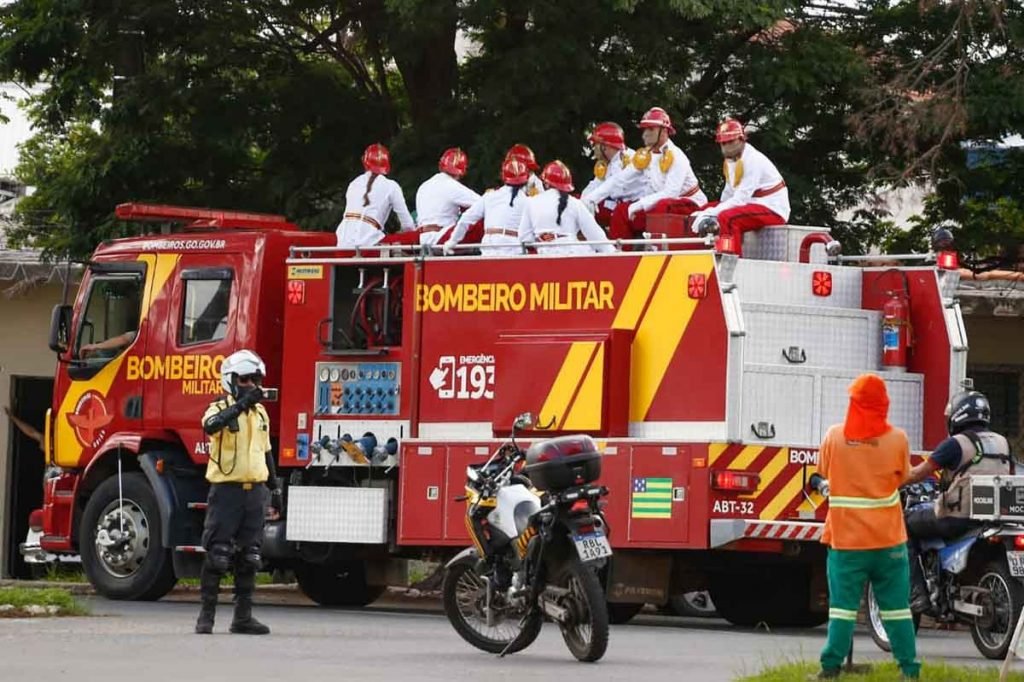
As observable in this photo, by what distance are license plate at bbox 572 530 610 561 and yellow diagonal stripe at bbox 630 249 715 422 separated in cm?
408

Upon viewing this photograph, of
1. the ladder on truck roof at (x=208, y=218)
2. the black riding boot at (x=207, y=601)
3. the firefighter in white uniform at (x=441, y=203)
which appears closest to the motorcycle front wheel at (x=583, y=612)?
the black riding boot at (x=207, y=601)

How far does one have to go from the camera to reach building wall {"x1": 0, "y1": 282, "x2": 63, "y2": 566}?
29422 mm

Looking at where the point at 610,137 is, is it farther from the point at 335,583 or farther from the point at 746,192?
the point at 335,583

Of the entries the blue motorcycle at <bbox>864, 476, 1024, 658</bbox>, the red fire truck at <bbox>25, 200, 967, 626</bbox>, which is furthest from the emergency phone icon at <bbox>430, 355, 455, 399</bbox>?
the blue motorcycle at <bbox>864, 476, 1024, 658</bbox>

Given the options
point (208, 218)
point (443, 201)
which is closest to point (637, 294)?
point (443, 201)

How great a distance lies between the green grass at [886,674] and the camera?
36.2ft

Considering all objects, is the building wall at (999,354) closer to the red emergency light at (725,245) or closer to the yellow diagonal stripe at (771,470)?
the yellow diagonal stripe at (771,470)

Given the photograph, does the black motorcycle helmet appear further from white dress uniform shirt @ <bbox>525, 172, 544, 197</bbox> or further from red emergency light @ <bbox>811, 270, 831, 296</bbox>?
white dress uniform shirt @ <bbox>525, 172, 544, 197</bbox>

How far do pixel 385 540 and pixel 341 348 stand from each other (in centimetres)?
158

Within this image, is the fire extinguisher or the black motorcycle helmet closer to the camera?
the black motorcycle helmet

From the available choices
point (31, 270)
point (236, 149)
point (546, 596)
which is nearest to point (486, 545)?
point (546, 596)

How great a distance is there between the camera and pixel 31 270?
1127 inches

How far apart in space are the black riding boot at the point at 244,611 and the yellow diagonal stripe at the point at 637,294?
3.66 metres

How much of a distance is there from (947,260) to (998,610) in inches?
162
